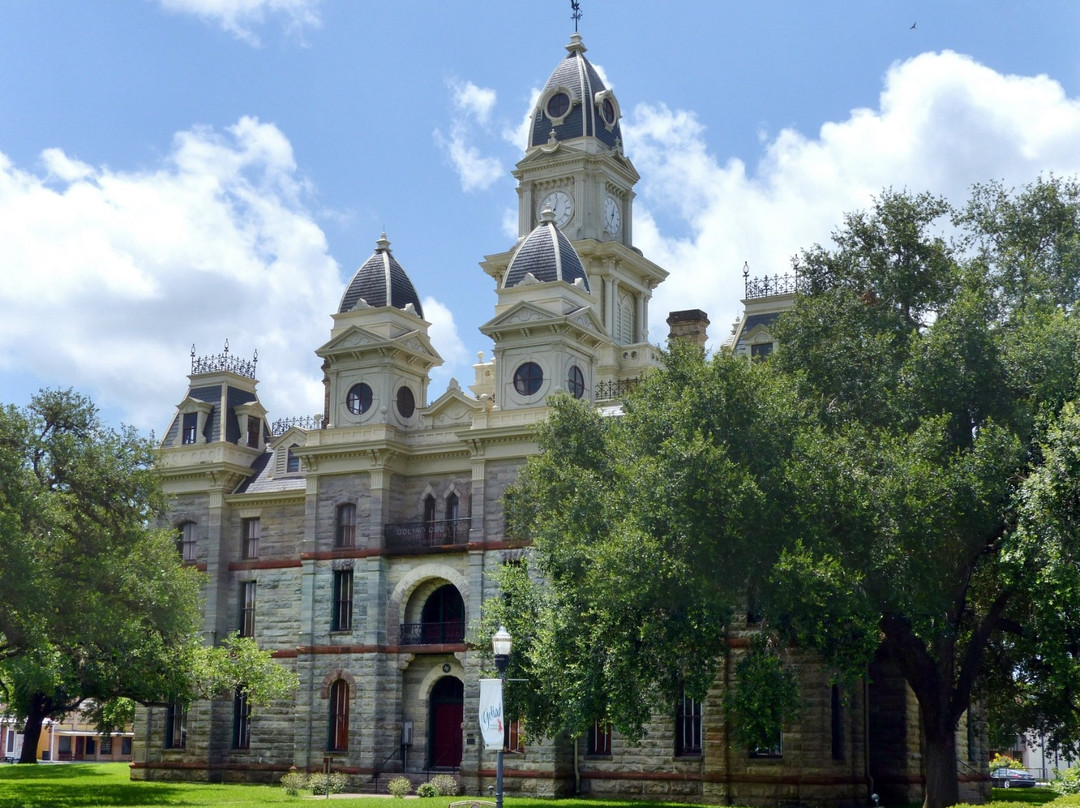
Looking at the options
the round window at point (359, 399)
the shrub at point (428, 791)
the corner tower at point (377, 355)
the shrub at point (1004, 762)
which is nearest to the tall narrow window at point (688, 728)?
the shrub at point (428, 791)

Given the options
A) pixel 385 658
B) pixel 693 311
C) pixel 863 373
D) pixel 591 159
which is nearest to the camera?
pixel 863 373

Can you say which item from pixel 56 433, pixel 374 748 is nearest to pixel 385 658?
pixel 374 748

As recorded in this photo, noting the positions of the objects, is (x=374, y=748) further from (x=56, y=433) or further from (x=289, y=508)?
(x=56, y=433)

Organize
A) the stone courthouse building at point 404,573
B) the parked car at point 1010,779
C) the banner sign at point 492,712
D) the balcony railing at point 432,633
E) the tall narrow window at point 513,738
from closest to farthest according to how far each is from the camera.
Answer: the banner sign at point 492,712
the stone courthouse building at point 404,573
the tall narrow window at point 513,738
the balcony railing at point 432,633
the parked car at point 1010,779

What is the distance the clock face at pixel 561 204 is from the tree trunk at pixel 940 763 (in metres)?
35.6

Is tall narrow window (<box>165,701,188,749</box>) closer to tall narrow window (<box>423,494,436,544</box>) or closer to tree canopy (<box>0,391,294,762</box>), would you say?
tree canopy (<box>0,391,294,762</box>)

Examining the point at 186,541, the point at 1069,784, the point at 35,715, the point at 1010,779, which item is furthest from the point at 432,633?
the point at 1010,779

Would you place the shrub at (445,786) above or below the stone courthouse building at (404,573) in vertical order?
below

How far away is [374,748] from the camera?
47.2 m

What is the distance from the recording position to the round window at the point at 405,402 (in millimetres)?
50875

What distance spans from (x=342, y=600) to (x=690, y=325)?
16609 millimetres

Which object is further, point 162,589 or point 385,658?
point 385,658

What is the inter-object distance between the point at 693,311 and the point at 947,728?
2171cm

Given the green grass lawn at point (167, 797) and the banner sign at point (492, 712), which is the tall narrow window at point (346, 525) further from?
the banner sign at point (492, 712)
